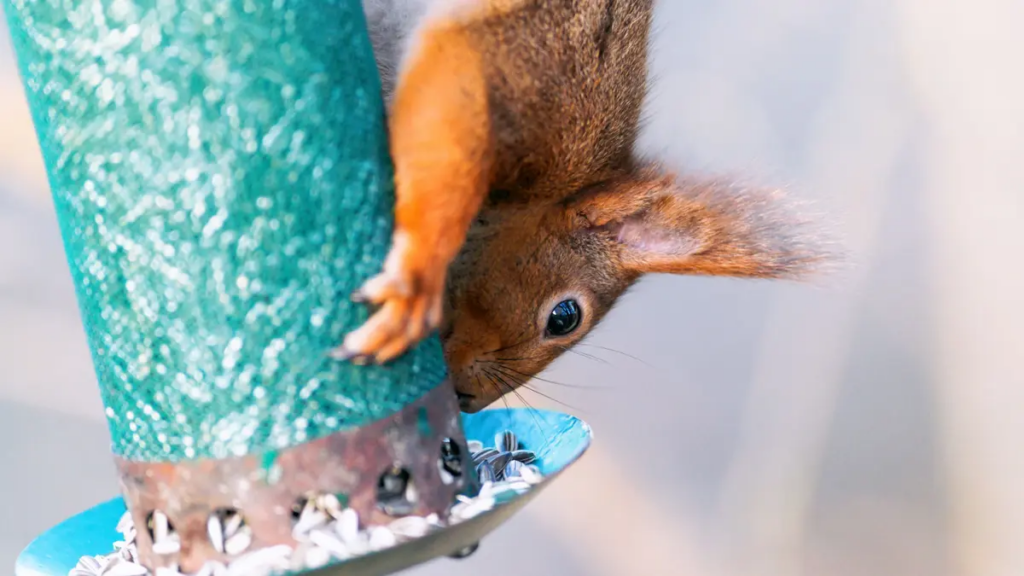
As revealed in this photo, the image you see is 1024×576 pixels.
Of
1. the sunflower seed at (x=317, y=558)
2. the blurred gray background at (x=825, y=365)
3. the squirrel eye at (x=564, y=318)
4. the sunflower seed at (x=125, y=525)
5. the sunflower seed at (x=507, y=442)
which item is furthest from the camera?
the blurred gray background at (x=825, y=365)

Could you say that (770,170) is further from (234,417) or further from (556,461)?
(234,417)

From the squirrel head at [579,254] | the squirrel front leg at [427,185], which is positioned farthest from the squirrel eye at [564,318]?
the squirrel front leg at [427,185]

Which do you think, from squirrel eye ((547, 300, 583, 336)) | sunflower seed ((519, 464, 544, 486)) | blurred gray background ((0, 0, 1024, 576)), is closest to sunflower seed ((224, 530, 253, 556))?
sunflower seed ((519, 464, 544, 486))

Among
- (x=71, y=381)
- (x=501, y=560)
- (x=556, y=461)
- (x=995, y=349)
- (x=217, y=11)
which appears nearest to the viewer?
(x=217, y=11)

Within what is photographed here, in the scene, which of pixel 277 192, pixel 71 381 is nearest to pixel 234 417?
pixel 277 192

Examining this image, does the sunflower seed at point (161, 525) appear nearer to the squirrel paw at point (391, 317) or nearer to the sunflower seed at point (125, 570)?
the sunflower seed at point (125, 570)

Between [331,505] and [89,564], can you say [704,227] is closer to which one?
[331,505]

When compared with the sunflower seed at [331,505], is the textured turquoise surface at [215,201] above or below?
above
